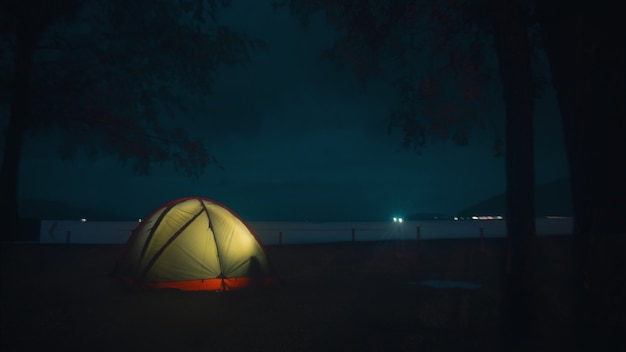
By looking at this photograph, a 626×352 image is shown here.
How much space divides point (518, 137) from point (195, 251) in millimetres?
8688

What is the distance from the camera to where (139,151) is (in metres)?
22.5

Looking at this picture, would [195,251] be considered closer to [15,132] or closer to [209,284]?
[209,284]

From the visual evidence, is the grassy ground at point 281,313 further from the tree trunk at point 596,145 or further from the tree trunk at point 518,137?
the tree trunk at point 518,137

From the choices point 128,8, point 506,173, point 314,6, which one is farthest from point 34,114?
point 506,173

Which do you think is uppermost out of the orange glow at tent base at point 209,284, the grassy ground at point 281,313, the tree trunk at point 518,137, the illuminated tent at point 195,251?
the tree trunk at point 518,137

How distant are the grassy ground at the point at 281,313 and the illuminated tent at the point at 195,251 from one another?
1.58 feet

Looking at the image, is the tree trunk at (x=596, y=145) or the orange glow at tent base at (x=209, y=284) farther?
the orange glow at tent base at (x=209, y=284)

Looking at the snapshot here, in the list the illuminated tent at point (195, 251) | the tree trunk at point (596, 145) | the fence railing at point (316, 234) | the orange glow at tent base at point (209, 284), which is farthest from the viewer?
the fence railing at point (316, 234)

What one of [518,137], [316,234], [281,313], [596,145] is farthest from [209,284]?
[316,234]

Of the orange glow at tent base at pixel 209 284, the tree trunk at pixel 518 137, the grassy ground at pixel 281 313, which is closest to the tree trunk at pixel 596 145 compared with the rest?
the grassy ground at pixel 281 313

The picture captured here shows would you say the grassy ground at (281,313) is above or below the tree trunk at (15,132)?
below

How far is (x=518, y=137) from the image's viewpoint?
12617mm

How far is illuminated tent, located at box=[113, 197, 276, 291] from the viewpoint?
1207 cm

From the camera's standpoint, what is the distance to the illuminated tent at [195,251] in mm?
12070
